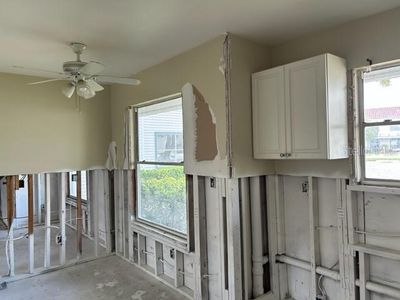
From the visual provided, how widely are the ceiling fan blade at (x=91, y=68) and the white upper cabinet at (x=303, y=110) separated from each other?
1.45 m

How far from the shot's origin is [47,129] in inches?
164

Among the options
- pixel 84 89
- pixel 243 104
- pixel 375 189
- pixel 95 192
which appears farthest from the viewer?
pixel 95 192

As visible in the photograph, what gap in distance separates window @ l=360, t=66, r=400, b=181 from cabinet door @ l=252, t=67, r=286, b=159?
0.67 metres

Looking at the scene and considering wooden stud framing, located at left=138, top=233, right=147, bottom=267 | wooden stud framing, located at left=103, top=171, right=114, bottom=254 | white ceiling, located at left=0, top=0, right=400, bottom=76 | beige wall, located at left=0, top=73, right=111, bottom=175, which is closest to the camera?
white ceiling, located at left=0, top=0, right=400, bottom=76

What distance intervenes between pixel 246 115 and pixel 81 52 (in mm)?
1845

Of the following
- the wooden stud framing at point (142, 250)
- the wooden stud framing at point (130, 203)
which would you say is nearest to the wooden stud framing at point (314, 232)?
the wooden stud framing at point (142, 250)

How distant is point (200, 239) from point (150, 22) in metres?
2.18

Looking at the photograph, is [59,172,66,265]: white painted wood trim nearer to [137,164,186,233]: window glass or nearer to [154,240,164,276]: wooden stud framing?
[137,164,186,233]: window glass

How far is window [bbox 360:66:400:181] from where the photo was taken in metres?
2.35

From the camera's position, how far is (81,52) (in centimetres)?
309

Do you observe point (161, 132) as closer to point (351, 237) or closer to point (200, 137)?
point (200, 137)

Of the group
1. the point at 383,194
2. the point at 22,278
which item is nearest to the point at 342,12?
the point at 383,194

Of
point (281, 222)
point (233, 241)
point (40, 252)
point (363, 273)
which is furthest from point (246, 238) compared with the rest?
point (40, 252)

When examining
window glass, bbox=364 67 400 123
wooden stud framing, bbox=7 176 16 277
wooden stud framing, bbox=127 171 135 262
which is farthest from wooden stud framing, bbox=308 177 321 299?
wooden stud framing, bbox=7 176 16 277
